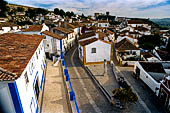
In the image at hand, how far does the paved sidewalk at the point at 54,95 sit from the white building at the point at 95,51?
22.8 ft

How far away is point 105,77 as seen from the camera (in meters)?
20.0

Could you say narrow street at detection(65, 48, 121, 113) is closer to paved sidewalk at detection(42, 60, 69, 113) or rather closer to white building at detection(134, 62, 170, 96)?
paved sidewalk at detection(42, 60, 69, 113)

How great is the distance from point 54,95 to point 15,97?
756 cm

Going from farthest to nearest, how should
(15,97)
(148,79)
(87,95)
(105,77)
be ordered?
(105,77) < (148,79) < (87,95) < (15,97)

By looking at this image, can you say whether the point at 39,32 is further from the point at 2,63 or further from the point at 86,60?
the point at 2,63

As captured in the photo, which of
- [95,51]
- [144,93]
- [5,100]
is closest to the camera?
[5,100]

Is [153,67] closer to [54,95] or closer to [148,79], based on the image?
[148,79]

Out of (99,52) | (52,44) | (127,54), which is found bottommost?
(127,54)

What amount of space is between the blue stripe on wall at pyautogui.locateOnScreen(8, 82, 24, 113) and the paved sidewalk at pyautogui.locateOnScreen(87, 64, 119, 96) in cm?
1096

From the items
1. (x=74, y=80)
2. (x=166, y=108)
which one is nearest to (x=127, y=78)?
(x=166, y=108)

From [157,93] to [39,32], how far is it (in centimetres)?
2421

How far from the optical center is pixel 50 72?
2069 centimetres

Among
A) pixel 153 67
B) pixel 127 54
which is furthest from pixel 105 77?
pixel 127 54

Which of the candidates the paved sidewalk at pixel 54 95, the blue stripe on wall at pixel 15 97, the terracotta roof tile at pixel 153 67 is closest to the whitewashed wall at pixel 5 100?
the blue stripe on wall at pixel 15 97
